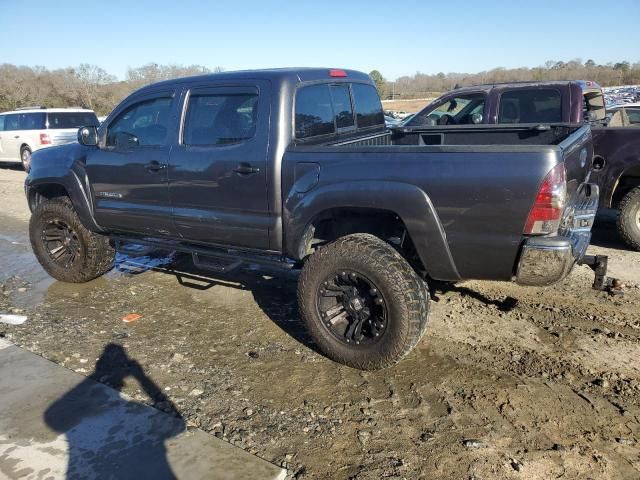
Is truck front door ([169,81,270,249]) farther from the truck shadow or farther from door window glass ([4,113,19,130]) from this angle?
door window glass ([4,113,19,130])

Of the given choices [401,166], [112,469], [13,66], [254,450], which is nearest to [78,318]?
[112,469]

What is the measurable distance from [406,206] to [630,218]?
12.9 ft

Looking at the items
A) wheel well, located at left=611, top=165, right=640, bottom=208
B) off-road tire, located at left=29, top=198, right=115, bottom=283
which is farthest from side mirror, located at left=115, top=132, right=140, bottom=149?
wheel well, located at left=611, top=165, right=640, bottom=208

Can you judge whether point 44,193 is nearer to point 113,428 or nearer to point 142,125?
point 142,125

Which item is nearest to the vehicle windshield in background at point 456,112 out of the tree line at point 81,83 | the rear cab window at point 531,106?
the rear cab window at point 531,106

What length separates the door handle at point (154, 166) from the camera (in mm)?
4160

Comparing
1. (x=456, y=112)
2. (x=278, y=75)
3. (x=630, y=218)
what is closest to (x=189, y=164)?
(x=278, y=75)

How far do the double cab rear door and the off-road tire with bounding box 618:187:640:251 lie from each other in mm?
4272

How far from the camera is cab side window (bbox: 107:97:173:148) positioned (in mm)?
4219

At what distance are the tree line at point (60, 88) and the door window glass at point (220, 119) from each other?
121ft

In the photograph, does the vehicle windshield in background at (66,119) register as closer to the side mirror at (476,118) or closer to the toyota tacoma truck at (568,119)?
the toyota tacoma truck at (568,119)

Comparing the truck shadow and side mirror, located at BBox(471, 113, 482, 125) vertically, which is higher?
side mirror, located at BBox(471, 113, 482, 125)

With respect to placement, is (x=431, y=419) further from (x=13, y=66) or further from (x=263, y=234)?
(x=13, y=66)

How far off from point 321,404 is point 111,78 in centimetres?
4750
